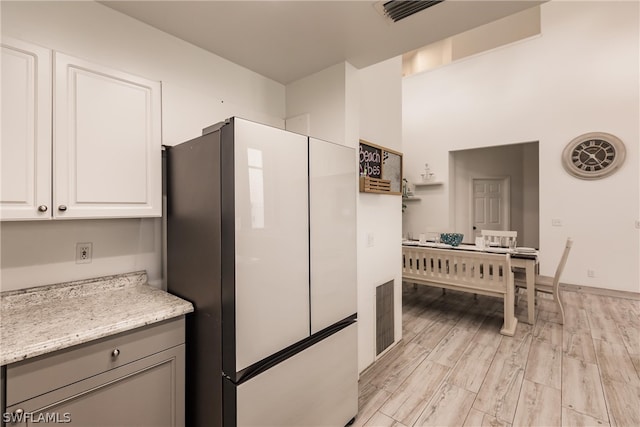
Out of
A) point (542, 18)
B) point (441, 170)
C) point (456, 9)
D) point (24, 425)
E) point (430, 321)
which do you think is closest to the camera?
point (24, 425)

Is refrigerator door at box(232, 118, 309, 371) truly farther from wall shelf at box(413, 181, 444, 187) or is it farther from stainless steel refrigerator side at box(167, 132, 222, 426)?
wall shelf at box(413, 181, 444, 187)

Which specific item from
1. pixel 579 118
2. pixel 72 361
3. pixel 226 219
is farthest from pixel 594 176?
pixel 72 361

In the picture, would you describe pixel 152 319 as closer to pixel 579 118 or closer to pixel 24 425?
pixel 24 425

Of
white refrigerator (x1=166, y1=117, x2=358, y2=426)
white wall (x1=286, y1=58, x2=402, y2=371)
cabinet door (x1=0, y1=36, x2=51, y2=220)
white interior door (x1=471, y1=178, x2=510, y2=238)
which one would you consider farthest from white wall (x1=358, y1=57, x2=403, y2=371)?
white interior door (x1=471, y1=178, x2=510, y2=238)

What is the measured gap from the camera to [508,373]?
2.38 meters

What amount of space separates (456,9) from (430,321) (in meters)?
3.16

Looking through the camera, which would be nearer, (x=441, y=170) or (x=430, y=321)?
(x=430, y=321)

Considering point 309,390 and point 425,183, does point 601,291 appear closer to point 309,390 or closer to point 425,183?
point 425,183

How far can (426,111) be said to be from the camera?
20.4 feet

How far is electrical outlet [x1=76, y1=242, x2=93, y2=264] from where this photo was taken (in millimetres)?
1540

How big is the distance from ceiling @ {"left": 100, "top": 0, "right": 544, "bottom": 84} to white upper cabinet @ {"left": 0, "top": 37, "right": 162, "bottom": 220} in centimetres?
46

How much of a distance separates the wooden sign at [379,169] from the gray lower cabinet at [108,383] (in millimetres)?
1601

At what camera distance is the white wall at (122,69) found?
4.52 feet

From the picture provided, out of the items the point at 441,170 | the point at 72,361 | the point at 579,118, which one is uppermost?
the point at 579,118
